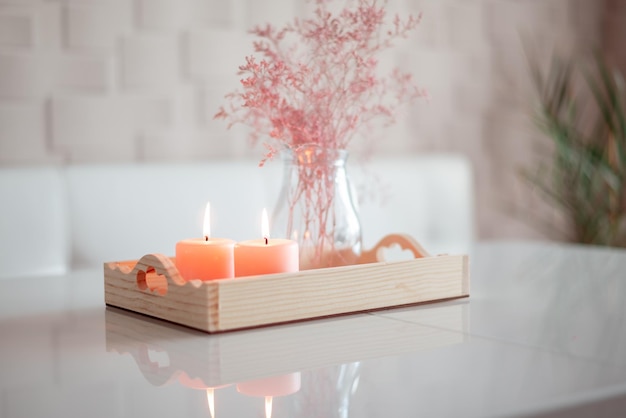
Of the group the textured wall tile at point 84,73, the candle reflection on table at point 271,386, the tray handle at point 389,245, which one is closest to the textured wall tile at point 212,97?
the textured wall tile at point 84,73

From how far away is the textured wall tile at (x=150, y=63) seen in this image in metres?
2.30

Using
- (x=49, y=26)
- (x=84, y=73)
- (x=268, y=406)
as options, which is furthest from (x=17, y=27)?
(x=268, y=406)

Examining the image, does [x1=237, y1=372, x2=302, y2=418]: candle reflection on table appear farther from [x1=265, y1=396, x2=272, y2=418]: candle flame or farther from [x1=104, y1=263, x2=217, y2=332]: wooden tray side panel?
[x1=104, y1=263, x2=217, y2=332]: wooden tray side panel

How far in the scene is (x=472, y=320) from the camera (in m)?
1.09

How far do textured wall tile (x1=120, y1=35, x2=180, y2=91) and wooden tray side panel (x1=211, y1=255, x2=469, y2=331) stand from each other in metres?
1.35

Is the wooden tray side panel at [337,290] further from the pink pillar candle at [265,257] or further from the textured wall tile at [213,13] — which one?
the textured wall tile at [213,13]

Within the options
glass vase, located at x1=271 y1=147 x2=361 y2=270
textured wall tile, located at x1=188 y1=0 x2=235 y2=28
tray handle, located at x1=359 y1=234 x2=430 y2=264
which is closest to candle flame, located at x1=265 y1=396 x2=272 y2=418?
glass vase, located at x1=271 y1=147 x2=361 y2=270

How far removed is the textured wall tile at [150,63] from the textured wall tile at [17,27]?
248 millimetres

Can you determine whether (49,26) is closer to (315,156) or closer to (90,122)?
(90,122)

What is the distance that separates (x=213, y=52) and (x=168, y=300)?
1.48 m

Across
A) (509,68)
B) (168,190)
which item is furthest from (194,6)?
(509,68)

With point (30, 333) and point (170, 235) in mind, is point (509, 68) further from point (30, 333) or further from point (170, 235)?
point (30, 333)

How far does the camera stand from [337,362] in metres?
0.86

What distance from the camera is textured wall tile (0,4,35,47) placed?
211cm
